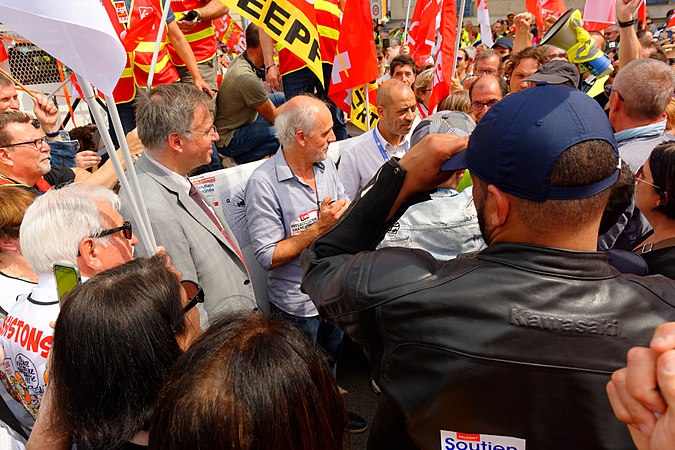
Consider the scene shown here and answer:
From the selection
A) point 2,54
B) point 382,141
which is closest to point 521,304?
point 382,141

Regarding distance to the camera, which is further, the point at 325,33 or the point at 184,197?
the point at 325,33

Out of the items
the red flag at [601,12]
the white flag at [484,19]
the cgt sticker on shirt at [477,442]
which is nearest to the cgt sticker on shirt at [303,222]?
the cgt sticker on shirt at [477,442]

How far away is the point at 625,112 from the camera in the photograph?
3012mm

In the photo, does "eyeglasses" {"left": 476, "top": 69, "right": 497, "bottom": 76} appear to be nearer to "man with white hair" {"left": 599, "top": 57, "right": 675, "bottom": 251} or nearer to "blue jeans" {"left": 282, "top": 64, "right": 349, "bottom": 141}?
"blue jeans" {"left": 282, "top": 64, "right": 349, "bottom": 141}

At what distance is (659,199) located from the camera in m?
1.93

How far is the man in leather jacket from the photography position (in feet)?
3.32

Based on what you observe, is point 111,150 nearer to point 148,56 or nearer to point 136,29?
point 136,29

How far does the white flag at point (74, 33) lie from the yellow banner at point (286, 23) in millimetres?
1847

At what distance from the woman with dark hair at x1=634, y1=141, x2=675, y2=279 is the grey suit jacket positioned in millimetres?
1795

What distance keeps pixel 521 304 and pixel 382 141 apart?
2.86m

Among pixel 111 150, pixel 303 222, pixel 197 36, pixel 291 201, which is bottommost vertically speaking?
pixel 303 222

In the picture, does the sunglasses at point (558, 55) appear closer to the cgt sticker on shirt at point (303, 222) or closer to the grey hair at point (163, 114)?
the cgt sticker on shirt at point (303, 222)

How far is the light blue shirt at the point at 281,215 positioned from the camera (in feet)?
9.21

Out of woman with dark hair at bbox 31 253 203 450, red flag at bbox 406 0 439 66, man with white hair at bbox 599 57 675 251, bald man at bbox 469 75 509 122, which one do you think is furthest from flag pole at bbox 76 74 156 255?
red flag at bbox 406 0 439 66
